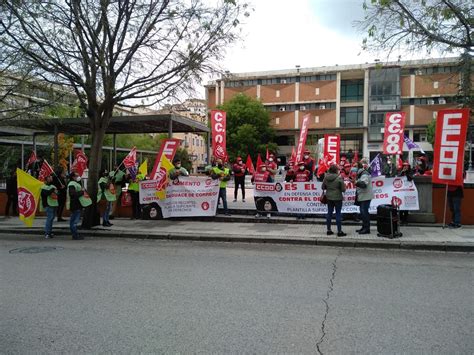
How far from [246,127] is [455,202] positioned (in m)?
46.6

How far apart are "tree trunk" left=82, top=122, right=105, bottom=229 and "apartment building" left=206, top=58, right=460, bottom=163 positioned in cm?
4701

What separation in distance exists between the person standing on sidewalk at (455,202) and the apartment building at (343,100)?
46.8 meters

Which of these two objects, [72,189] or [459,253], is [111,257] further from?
[459,253]

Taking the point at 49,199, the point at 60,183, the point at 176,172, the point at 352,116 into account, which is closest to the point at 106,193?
the point at 60,183

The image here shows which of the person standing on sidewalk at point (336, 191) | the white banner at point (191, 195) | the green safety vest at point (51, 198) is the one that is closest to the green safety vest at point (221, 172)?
the white banner at point (191, 195)

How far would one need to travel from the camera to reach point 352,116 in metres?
61.6

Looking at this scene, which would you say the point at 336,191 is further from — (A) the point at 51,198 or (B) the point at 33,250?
(A) the point at 51,198

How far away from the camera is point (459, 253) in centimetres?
902

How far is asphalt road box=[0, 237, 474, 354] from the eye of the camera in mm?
4086

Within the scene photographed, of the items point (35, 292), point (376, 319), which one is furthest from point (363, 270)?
point (35, 292)

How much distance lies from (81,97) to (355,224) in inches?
354

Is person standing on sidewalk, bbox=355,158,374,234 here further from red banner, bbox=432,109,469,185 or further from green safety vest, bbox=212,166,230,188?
green safety vest, bbox=212,166,230,188

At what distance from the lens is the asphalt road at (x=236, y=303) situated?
409cm

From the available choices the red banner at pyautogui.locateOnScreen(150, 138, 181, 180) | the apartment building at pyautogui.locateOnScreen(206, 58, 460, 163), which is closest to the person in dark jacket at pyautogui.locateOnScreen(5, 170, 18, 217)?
the red banner at pyautogui.locateOnScreen(150, 138, 181, 180)
